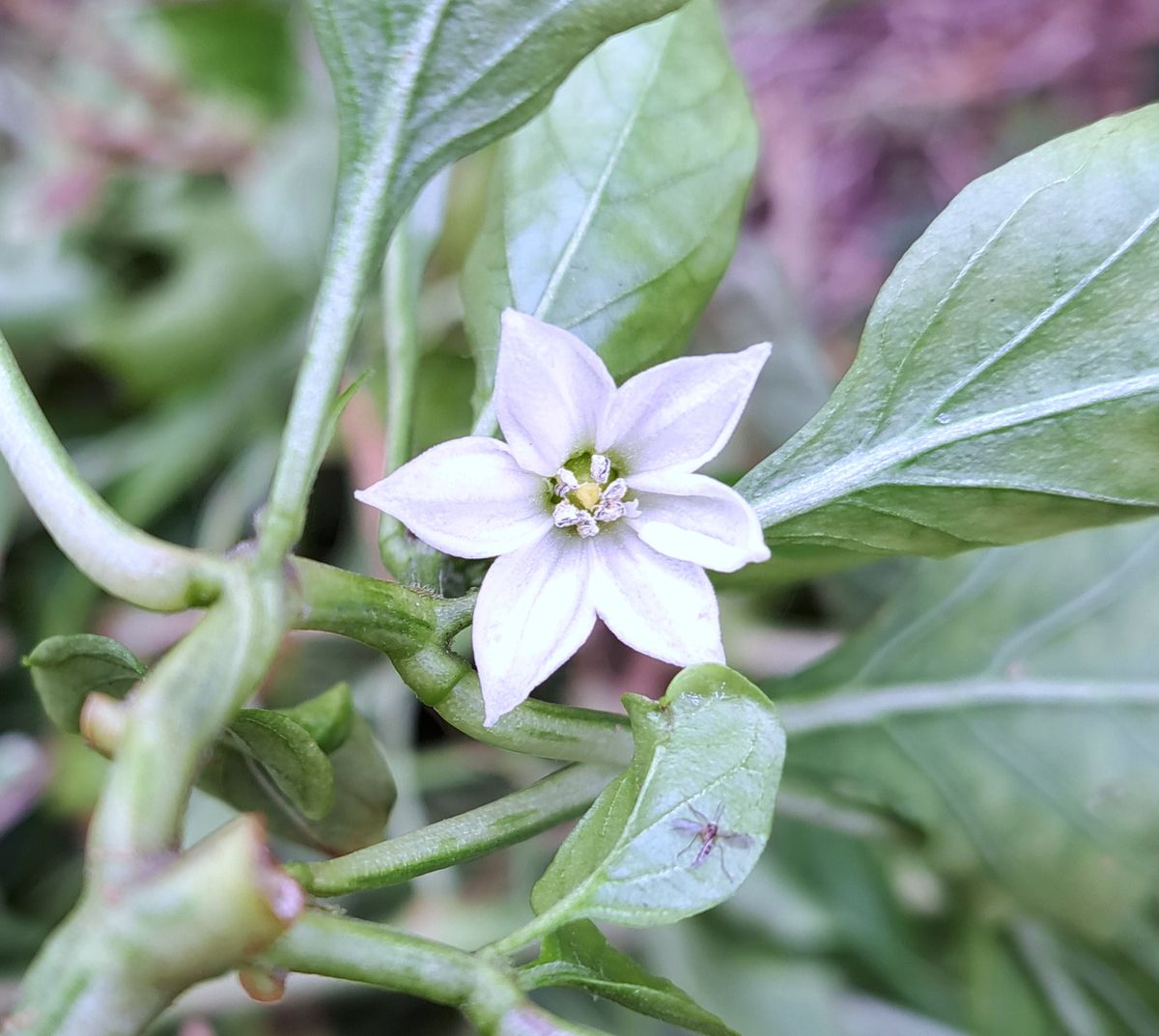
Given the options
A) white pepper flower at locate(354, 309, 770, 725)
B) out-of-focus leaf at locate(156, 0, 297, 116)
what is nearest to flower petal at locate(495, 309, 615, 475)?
white pepper flower at locate(354, 309, 770, 725)

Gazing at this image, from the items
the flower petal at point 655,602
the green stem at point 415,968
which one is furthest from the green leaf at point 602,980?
the flower petal at point 655,602

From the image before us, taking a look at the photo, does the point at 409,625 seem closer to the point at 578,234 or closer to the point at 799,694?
the point at 578,234

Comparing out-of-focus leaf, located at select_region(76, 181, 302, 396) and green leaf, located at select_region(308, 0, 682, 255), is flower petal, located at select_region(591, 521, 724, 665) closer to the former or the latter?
green leaf, located at select_region(308, 0, 682, 255)

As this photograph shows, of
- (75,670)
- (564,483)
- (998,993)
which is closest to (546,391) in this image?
(564,483)

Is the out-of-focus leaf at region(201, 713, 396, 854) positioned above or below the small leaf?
below

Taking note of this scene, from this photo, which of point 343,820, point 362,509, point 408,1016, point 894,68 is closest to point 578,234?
point 343,820
